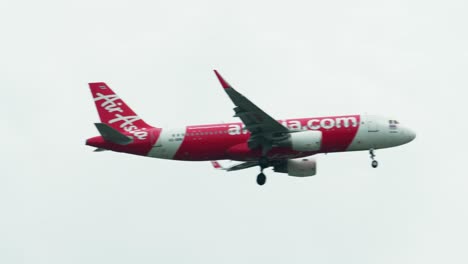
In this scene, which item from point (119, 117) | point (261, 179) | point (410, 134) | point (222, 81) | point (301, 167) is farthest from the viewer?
point (301, 167)

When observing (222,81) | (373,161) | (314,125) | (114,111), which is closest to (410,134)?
(373,161)

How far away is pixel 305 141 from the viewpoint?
7488 cm

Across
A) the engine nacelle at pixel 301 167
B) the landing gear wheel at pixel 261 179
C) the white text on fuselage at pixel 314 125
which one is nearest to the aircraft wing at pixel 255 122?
the white text on fuselage at pixel 314 125

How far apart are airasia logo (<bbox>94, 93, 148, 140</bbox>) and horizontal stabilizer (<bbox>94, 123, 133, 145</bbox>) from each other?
1112 mm

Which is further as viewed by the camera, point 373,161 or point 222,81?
point 373,161

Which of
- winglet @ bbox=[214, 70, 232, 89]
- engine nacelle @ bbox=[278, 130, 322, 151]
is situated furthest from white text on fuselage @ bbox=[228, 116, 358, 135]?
winglet @ bbox=[214, 70, 232, 89]

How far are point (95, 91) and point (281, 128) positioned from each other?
49.0 ft

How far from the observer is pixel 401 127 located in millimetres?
78812

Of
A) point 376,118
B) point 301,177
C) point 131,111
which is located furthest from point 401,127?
point 131,111

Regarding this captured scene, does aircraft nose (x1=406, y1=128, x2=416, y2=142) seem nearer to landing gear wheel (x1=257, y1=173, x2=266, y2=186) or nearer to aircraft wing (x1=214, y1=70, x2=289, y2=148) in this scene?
aircraft wing (x1=214, y1=70, x2=289, y2=148)

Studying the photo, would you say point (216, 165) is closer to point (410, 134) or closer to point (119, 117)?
point (119, 117)

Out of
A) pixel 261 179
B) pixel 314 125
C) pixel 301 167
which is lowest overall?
pixel 261 179

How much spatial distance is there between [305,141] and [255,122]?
3733mm

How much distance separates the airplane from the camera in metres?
75.4
